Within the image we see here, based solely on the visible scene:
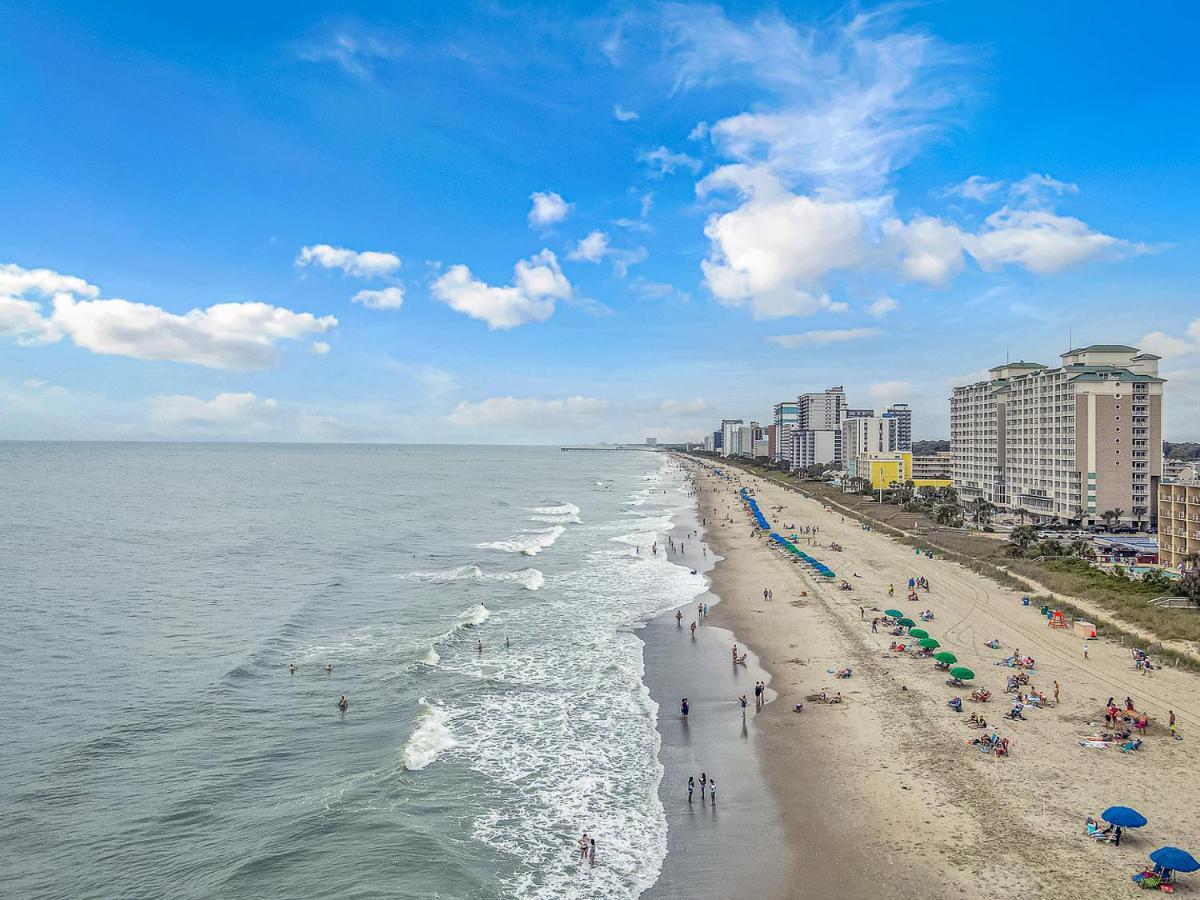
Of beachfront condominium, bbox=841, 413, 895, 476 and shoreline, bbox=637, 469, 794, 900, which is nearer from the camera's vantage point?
shoreline, bbox=637, 469, 794, 900

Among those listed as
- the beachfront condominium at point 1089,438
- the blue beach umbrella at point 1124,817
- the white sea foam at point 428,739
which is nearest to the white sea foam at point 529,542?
the white sea foam at point 428,739

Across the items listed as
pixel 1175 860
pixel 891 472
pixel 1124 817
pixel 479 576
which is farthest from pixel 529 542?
pixel 891 472

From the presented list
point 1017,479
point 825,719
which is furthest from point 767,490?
point 825,719

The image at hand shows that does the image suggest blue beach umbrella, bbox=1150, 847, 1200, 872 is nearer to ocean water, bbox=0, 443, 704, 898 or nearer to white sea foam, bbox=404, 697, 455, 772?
ocean water, bbox=0, 443, 704, 898

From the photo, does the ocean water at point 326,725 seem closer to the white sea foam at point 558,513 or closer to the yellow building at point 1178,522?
the white sea foam at point 558,513

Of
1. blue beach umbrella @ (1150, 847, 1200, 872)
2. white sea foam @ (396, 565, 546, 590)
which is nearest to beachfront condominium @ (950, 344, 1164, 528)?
white sea foam @ (396, 565, 546, 590)

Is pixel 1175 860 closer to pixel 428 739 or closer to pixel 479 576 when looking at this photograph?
pixel 428 739

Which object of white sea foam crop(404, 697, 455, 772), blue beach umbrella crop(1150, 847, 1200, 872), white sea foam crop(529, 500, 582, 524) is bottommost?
white sea foam crop(404, 697, 455, 772)
